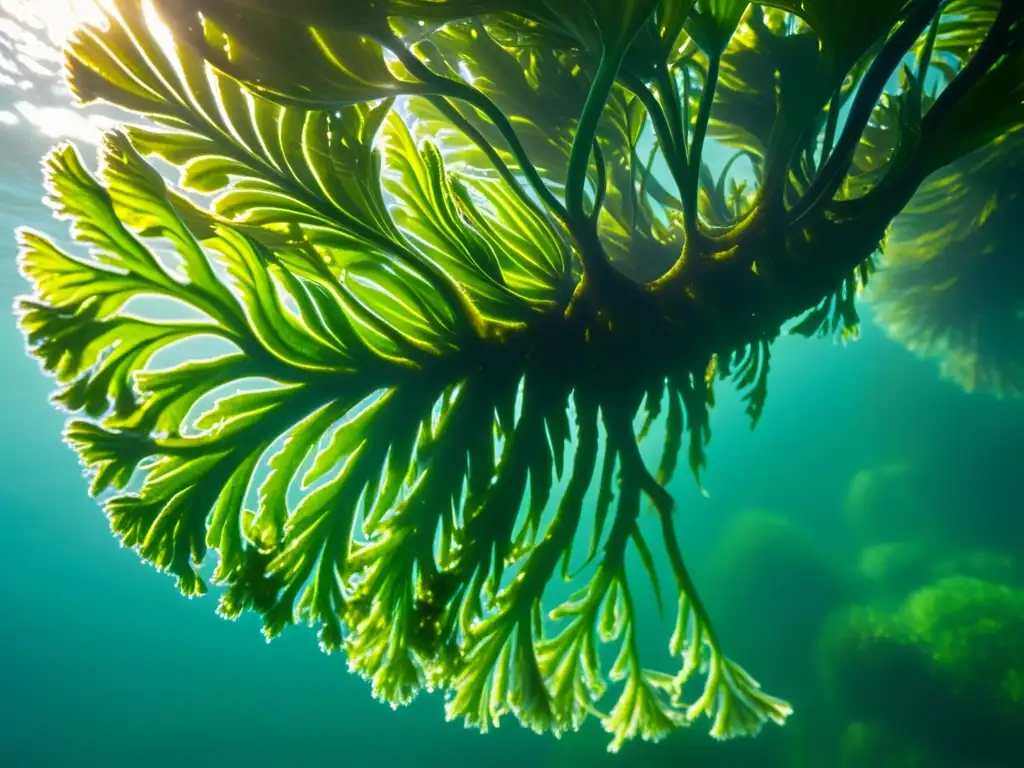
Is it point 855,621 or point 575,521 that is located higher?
point 855,621


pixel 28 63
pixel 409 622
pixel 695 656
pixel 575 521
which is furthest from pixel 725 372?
pixel 28 63

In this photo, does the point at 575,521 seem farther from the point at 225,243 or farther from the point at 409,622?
the point at 225,243

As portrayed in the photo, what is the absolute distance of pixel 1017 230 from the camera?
515cm

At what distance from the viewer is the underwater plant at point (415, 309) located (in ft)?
3.88

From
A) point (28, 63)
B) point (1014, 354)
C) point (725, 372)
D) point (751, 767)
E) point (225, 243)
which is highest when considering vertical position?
point (1014, 354)

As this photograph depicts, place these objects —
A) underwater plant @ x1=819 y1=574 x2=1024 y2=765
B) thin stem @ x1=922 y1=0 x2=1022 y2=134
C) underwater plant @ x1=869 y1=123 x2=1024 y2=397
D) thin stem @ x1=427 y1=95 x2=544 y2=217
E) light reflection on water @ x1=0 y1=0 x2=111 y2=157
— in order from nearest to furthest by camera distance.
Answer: thin stem @ x1=427 y1=95 x2=544 y2=217, thin stem @ x1=922 y1=0 x2=1022 y2=134, underwater plant @ x1=869 y1=123 x2=1024 y2=397, light reflection on water @ x1=0 y1=0 x2=111 y2=157, underwater plant @ x1=819 y1=574 x2=1024 y2=765

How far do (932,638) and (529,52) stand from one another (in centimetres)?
1397

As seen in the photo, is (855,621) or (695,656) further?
(855,621)

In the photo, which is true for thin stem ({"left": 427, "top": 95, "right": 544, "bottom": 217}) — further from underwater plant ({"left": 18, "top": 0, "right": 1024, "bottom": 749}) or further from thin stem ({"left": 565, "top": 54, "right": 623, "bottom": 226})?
thin stem ({"left": 565, "top": 54, "right": 623, "bottom": 226})

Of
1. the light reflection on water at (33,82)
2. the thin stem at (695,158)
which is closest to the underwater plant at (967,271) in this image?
the thin stem at (695,158)

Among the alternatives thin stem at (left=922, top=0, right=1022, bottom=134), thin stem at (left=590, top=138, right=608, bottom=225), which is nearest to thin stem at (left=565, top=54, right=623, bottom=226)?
thin stem at (left=590, top=138, right=608, bottom=225)

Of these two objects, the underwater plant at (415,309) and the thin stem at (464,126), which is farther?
the thin stem at (464,126)

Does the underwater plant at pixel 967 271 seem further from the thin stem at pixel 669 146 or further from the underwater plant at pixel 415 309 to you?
the thin stem at pixel 669 146

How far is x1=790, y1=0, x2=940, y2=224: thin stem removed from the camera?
1445mm
